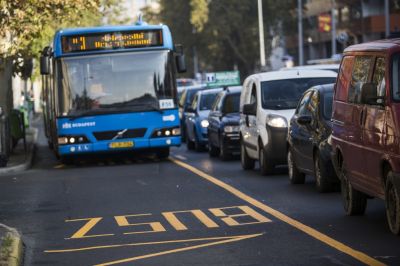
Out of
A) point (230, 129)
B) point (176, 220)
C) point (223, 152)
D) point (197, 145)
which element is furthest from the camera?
point (197, 145)

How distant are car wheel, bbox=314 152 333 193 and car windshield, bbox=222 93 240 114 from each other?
952 centimetres

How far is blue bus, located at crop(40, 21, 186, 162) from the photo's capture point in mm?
25953

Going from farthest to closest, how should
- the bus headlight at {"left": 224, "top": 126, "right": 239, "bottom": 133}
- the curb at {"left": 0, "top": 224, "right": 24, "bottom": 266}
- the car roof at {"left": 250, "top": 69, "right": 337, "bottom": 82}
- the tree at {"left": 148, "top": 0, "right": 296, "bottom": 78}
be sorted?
the tree at {"left": 148, "top": 0, "right": 296, "bottom": 78}, the bus headlight at {"left": 224, "top": 126, "right": 239, "bottom": 133}, the car roof at {"left": 250, "top": 69, "right": 337, "bottom": 82}, the curb at {"left": 0, "top": 224, "right": 24, "bottom": 266}

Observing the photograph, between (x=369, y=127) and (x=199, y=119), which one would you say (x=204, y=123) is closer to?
(x=199, y=119)

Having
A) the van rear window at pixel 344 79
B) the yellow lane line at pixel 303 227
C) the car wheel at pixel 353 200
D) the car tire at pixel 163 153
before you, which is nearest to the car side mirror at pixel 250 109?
the yellow lane line at pixel 303 227

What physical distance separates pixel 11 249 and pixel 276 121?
957 cm

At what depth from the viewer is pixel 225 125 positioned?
25.8 meters

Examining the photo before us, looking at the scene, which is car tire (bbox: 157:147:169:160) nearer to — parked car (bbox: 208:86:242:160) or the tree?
parked car (bbox: 208:86:242:160)

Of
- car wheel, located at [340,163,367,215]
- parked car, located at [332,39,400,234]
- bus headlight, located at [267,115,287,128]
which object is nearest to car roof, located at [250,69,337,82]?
bus headlight, located at [267,115,287,128]

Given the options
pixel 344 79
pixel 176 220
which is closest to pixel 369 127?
pixel 344 79

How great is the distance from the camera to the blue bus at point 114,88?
2595 cm

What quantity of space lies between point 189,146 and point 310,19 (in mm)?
67804

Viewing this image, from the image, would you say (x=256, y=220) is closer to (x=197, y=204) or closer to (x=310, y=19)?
(x=197, y=204)

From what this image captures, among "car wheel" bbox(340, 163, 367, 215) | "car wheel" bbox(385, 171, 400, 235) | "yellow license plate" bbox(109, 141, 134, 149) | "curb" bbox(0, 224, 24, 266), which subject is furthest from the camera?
"yellow license plate" bbox(109, 141, 134, 149)
